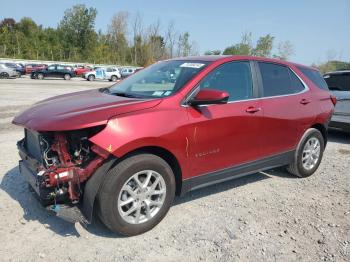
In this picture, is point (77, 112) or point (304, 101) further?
point (304, 101)

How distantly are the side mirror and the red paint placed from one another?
91mm

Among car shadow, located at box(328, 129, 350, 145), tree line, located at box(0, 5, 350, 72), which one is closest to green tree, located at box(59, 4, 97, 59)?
tree line, located at box(0, 5, 350, 72)

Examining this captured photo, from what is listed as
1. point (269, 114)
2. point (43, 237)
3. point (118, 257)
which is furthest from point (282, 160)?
point (43, 237)

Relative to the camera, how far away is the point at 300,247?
3.28m

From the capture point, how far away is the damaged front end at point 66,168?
301 centimetres

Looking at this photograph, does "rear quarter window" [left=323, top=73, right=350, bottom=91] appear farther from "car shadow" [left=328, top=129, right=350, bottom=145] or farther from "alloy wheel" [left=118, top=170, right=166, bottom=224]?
"alloy wheel" [left=118, top=170, right=166, bottom=224]

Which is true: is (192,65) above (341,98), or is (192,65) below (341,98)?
above

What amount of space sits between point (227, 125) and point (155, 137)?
100 cm

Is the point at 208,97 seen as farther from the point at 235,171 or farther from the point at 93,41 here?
the point at 93,41

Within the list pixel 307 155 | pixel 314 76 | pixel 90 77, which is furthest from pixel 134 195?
pixel 90 77

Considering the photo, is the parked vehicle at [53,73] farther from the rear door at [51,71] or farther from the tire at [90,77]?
the tire at [90,77]

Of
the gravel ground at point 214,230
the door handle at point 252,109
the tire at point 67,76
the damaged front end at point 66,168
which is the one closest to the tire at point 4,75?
the tire at point 67,76

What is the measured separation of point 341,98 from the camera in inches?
297

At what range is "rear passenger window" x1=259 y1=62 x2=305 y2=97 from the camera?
14.7ft
